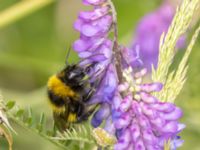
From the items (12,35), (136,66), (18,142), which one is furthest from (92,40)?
(12,35)

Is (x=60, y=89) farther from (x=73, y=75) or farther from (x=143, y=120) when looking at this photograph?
(x=143, y=120)

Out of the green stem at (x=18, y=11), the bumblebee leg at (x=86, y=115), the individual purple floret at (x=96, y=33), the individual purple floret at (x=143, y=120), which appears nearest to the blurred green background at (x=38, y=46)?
the green stem at (x=18, y=11)

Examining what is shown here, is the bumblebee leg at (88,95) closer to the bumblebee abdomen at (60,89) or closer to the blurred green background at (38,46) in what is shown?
the bumblebee abdomen at (60,89)

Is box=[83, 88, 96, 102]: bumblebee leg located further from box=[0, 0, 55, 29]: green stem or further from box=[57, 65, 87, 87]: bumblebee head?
box=[0, 0, 55, 29]: green stem

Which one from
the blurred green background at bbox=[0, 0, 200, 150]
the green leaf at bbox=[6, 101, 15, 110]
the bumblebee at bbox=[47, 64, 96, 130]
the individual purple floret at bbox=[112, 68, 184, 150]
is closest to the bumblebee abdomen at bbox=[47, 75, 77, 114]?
the bumblebee at bbox=[47, 64, 96, 130]

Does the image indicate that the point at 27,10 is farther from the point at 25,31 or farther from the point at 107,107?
the point at 107,107
